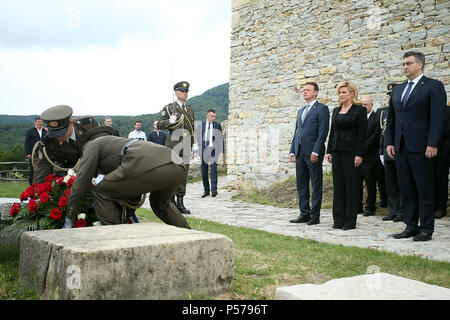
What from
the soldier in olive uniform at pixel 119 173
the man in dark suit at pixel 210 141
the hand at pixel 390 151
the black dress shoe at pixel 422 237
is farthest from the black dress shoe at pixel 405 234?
the man in dark suit at pixel 210 141

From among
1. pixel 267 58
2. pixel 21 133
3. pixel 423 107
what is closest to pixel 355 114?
pixel 423 107

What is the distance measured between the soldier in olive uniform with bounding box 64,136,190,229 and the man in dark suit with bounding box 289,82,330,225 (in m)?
2.96

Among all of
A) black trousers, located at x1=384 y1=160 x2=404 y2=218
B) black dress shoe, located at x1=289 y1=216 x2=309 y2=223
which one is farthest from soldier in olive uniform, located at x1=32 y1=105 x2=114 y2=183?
black trousers, located at x1=384 y1=160 x2=404 y2=218

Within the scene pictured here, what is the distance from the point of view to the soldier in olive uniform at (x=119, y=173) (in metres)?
3.23

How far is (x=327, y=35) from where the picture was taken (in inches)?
380

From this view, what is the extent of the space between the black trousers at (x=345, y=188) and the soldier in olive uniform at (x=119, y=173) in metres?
2.80

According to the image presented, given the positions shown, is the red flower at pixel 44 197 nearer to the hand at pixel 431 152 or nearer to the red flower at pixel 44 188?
the red flower at pixel 44 188

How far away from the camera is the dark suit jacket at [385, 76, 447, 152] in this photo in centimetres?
450

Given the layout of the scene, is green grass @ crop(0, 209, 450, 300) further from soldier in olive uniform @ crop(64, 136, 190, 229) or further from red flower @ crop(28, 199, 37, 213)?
soldier in olive uniform @ crop(64, 136, 190, 229)

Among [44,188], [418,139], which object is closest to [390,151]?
[418,139]
